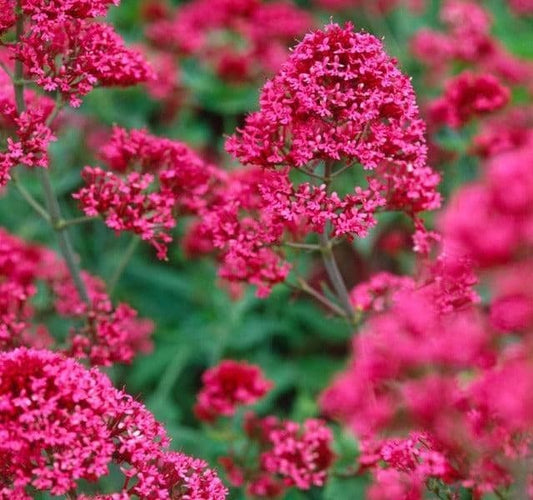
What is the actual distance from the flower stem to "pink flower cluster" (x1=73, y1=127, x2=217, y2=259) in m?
0.15

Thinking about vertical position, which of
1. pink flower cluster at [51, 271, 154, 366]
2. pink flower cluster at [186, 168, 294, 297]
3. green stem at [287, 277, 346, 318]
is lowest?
pink flower cluster at [51, 271, 154, 366]

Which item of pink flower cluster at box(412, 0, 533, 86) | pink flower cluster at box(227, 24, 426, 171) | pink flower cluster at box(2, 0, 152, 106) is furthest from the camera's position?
pink flower cluster at box(412, 0, 533, 86)

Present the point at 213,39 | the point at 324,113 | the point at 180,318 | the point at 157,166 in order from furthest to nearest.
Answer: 1. the point at 213,39
2. the point at 180,318
3. the point at 157,166
4. the point at 324,113

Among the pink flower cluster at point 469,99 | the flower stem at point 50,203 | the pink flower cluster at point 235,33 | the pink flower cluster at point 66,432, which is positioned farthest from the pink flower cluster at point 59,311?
the pink flower cluster at point 235,33

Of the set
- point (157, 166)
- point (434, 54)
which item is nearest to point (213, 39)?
point (434, 54)

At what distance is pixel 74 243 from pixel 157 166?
258cm

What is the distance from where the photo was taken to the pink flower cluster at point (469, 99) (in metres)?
4.84

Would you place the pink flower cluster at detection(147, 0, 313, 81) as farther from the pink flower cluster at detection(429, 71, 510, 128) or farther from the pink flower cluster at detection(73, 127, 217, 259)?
the pink flower cluster at detection(73, 127, 217, 259)

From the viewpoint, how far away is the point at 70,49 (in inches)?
139

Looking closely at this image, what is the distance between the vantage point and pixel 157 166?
409 cm

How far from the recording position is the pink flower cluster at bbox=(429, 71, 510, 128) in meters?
4.84

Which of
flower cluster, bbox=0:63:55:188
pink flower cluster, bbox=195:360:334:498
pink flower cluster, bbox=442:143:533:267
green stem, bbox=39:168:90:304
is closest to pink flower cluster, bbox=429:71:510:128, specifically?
pink flower cluster, bbox=195:360:334:498

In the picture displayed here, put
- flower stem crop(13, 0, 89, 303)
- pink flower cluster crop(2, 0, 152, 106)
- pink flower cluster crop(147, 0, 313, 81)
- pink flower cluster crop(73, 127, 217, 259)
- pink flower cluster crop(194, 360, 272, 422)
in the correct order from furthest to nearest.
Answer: pink flower cluster crop(147, 0, 313, 81) → pink flower cluster crop(194, 360, 272, 422) → pink flower cluster crop(73, 127, 217, 259) → flower stem crop(13, 0, 89, 303) → pink flower cluster crop(2, 0, 152, 106)

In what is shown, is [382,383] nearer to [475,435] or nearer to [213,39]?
[475,435]
